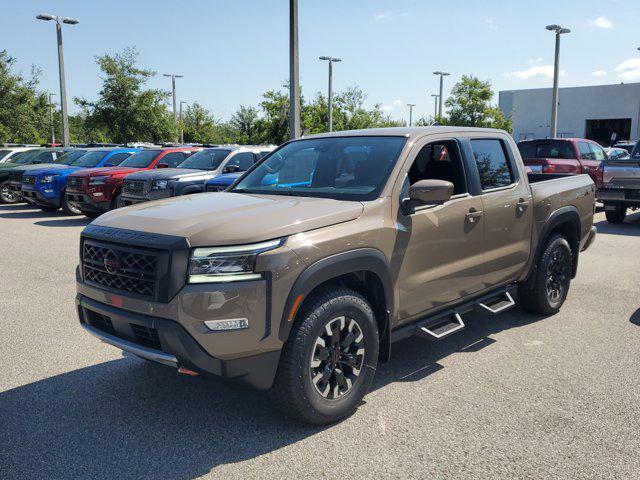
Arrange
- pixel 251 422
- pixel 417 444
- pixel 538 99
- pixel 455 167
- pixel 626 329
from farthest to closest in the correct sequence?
pixel 538 99 → pixel 626 329 → pixel 455 167 → pixel 251 422 → pixel 417 444

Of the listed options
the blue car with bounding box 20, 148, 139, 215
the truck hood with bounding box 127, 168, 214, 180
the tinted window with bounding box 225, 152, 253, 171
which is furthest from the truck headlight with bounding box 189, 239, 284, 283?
the blue car with bounding box 20, 148, 139, 215

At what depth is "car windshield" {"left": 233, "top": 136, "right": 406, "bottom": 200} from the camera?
424 centimetres

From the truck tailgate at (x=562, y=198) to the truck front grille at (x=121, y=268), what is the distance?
3.65 meters

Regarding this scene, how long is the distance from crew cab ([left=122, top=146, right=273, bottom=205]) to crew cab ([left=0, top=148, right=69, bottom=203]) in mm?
7031

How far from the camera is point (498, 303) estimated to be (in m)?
5.28

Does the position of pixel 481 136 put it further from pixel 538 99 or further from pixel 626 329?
pixel 538 99

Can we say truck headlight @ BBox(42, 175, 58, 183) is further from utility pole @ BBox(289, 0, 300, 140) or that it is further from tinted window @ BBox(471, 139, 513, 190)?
tinted window @ BBox(471, 139, 513, 190)

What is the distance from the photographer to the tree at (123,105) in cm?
3114

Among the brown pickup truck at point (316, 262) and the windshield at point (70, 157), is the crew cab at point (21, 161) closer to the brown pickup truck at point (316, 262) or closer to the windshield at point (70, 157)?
the windshield at point (70, 157)

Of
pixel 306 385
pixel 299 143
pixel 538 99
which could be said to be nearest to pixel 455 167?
pixel 299 143

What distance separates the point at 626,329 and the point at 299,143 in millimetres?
3478

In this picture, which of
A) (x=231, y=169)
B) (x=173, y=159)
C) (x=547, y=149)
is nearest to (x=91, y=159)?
(x=173, y=159)

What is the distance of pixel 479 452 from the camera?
340 cm

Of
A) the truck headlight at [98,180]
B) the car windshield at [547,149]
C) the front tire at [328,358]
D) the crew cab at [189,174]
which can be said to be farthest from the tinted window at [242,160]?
the front tire at [328,358]
